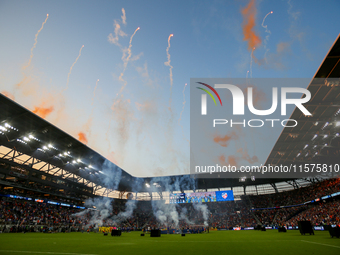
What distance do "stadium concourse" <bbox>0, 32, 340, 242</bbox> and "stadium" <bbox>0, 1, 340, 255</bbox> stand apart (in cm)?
17

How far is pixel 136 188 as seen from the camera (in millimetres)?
63188

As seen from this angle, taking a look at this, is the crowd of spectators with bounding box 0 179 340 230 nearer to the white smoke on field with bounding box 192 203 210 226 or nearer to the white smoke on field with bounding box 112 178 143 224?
the white smoke on field with bounding box 192 203 210 226

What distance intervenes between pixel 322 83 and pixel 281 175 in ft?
124

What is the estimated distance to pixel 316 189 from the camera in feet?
146

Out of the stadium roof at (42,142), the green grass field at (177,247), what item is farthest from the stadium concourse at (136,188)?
the green grass field at (177,247)

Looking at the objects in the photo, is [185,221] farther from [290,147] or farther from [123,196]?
[290,147]

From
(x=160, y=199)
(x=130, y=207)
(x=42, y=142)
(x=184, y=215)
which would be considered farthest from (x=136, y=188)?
(x=42, y=142)

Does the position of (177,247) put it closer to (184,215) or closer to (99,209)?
(99,209)

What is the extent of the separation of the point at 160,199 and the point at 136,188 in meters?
9.16

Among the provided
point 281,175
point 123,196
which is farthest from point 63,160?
point 281,175

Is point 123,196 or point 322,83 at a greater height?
point 322,83

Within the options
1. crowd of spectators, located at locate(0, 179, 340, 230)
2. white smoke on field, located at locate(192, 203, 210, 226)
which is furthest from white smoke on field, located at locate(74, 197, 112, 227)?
white smoke on field, located at locate(192, 203, 210, 226)

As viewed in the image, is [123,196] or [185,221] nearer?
[185,221]

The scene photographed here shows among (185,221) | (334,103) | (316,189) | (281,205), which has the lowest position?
(185,221)
